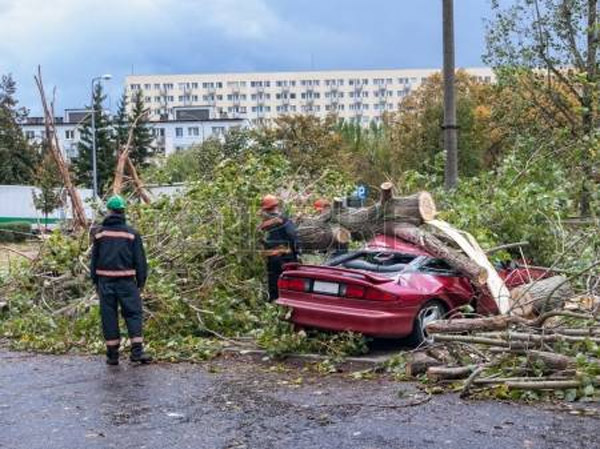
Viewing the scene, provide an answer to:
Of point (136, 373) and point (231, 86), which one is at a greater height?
point (231, 86)

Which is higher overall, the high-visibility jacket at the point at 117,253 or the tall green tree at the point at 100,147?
the tall green tree at the point at 100,147

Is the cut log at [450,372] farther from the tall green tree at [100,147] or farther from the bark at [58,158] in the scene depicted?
the tall green tree at [100,147]

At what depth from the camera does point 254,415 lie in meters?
6.25

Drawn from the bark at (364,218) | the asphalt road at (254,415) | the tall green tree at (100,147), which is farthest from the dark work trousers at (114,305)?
the tall green tree at (100,147)

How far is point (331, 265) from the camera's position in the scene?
30.0ft

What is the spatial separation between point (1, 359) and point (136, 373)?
2266 mm

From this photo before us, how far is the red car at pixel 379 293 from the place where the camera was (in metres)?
8.09

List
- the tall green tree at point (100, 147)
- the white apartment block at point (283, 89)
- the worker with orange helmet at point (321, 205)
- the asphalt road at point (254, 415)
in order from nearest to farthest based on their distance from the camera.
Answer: the asphalt road at point (254, 415) → the worker with orange helmet at point (321, 205) → the tall green tree at point (100, 147) → the white apartment block at point (283, 89)

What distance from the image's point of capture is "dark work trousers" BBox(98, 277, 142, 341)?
27.9 ft

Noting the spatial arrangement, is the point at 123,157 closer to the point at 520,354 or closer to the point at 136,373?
the point at 136,373

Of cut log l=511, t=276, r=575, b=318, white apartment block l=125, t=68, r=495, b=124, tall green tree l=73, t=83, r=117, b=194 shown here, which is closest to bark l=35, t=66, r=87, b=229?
cut log l=511, t=276, r=575, b=318

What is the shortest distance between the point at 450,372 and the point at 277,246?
3.89 meters

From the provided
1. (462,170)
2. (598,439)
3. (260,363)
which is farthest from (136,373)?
(462,170)

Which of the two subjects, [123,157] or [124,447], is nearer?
[124,447]
